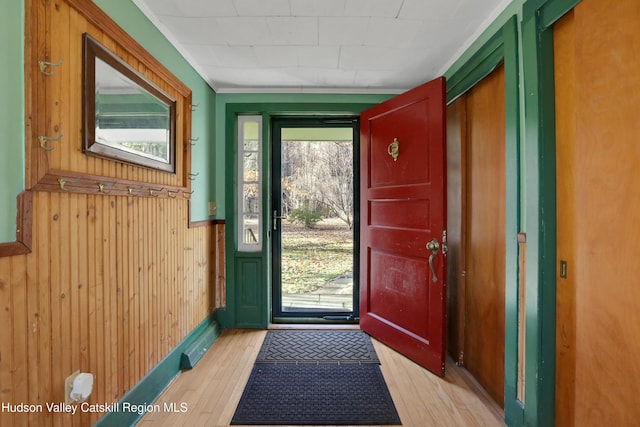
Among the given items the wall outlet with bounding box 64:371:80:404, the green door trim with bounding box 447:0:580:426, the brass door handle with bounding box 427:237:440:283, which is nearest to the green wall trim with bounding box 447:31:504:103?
the green door trim with bounding box 447:0:580:426

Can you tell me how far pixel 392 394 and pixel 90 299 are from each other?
5.56 ft

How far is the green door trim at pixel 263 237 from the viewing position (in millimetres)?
2750

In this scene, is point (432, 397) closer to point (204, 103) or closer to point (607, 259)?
point (607, 259)

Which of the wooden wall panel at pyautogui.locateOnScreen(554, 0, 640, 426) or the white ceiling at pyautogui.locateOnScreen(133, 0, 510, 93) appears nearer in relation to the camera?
the wooden wall panel at pyautogui.locateOnScreen(554, 0, 640, 426)

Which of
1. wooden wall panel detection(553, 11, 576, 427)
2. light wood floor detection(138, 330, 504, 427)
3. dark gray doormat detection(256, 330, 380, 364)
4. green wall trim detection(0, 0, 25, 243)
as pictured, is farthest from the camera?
dark gray doormat detection(256, 330, 380, 364)

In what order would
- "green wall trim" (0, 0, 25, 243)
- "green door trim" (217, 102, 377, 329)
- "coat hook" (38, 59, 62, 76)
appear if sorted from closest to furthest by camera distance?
"green wall trim" (0, 0, 25, 243) < "coat hook" (38, 59, 62, 76) < "green door trim" (217, 102, 377, 329)

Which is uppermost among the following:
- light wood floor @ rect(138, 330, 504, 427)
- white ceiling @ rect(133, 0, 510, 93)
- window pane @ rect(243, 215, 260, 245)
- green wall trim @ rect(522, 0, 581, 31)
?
white ceiling @ rect(133, 0, 510, 93)

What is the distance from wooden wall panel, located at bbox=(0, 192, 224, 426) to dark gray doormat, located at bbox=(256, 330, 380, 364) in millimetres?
722

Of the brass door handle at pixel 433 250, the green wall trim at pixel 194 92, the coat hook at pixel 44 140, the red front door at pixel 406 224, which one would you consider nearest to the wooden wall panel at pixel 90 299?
the coat hook at pixel 44 140

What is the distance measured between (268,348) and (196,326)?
1.95ft

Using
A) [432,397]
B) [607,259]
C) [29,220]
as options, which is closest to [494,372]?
[432,397]

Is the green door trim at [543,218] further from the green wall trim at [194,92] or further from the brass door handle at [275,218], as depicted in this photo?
the brass door handle at [275,218]

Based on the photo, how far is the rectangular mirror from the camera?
1239 mm

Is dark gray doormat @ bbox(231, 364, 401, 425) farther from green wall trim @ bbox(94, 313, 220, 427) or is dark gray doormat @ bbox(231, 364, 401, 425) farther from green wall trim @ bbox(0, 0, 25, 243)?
green wall trim @ bbox(0, 0, 25, 243)
